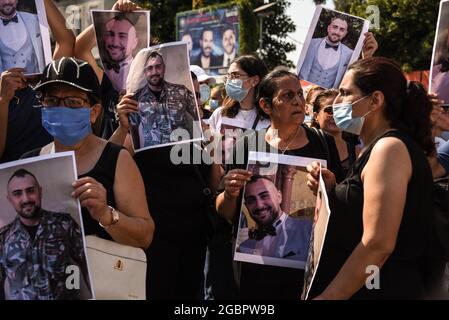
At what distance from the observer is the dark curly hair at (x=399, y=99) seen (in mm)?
3127

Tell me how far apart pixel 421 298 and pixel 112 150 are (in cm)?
149

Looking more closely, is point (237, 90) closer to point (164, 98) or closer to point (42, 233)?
point (164, 98)

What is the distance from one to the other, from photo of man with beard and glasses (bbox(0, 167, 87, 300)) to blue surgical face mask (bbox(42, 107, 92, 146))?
0.31m

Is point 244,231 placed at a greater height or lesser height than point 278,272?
greater

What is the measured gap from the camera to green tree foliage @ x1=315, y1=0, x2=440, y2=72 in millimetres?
24688

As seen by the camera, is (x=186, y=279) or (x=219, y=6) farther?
(x=219, y=6)

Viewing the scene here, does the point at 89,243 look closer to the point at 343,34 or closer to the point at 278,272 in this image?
Result: the point at 278,272

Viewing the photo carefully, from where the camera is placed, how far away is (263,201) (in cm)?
364

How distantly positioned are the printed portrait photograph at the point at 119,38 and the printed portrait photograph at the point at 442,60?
5.83 feet

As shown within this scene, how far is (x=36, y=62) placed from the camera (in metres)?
4.21

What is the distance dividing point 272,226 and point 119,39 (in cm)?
164

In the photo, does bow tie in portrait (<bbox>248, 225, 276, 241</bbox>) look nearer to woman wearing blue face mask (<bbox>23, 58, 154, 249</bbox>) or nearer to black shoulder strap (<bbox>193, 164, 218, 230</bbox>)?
woman wearing blue face mask (<bbox>23, 58, 154, 249</bbox>)

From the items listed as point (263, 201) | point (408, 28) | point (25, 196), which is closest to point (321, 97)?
point (263, 201)

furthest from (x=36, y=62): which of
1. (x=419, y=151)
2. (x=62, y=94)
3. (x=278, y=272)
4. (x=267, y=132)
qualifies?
(x=419, y=151)
